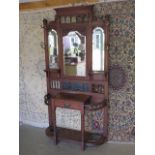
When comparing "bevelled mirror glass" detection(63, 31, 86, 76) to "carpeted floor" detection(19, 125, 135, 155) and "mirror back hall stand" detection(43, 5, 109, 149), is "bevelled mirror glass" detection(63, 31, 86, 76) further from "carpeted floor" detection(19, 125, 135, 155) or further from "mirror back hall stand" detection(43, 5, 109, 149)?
"carpeted floor" detection(19, 125, 135, 155)

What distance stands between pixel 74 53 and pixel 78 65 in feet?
0.62

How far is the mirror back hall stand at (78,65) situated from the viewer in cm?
299

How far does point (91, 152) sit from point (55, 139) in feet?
1.91

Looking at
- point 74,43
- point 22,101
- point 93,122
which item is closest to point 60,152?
point 93,122

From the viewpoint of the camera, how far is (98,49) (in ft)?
9.96

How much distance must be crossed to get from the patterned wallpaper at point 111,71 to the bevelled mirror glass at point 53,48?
17cm

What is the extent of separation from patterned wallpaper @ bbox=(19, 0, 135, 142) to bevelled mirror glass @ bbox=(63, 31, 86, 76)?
0.40 meters

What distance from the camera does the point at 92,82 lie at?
3131 millimetres

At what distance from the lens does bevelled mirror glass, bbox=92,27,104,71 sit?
118 inches

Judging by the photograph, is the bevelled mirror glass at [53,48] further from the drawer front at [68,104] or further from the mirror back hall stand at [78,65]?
the drawer front at [68,104]

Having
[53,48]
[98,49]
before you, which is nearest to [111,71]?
[98,49]

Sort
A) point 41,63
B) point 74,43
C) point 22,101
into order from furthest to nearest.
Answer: point 22,101 < point 41,63 < point 74,43

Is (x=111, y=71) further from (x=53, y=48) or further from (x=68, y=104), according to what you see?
(x=53, y=48)
